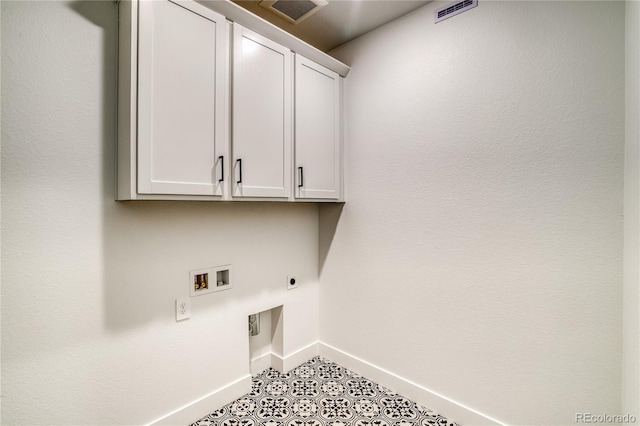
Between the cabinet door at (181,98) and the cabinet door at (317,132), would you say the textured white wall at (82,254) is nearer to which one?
the cabinet door at (181,98)

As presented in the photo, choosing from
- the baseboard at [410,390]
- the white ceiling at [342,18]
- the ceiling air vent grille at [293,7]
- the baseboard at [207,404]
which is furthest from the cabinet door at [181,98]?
the baseboard at [410,390]

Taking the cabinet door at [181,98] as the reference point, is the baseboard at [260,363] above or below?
below

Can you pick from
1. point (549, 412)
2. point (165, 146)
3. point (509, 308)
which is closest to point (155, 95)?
point (165, 146)

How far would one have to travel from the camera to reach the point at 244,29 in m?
1.70

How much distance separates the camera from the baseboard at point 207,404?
172 centimetres

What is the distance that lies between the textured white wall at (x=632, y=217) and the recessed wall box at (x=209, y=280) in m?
1.96

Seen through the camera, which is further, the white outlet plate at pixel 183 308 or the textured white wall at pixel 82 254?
the white outlet plate at pixel 183 308

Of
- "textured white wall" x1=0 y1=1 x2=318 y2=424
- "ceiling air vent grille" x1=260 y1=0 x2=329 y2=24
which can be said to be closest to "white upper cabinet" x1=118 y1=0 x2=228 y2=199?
"textured white wall" x1=0 y1=1 x2=318 y2=424

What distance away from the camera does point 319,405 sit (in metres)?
1.92

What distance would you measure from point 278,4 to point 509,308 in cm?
227

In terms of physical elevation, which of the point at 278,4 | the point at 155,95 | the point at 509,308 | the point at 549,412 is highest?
the point at 278,4

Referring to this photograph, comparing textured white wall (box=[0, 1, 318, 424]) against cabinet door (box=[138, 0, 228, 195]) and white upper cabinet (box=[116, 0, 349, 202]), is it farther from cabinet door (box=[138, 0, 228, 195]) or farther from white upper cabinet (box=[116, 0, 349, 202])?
cabinet door (box=[138, 0, 228, 195])

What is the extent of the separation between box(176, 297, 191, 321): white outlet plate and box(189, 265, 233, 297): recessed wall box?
50 mm

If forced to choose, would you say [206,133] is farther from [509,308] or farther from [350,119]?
[509,308]
